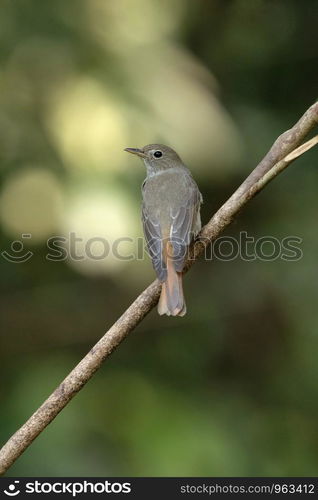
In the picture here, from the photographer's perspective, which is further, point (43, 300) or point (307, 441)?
point (43, 300)

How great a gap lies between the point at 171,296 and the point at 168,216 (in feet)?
3.14

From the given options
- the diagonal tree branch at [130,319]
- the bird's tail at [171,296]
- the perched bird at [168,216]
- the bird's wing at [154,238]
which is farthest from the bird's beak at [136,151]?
the diagonal tree branch at [130,319]

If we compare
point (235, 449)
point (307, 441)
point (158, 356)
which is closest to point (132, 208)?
point (158, 356)

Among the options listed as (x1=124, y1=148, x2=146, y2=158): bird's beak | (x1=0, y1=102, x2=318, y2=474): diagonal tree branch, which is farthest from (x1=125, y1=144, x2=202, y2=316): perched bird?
(x1=0, y1=102, x2=318, y2=474): diagonal tree branch

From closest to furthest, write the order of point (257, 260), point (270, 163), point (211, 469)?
point (270, 163) → point (211, 469) → point (257, 260)

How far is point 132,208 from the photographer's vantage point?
4680 mm

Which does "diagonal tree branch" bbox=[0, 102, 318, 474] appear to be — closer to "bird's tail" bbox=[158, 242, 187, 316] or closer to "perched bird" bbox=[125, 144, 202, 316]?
"bird's tail" bbox=[158, 242, 187, 316]

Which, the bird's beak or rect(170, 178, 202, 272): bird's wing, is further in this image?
the bird's beak

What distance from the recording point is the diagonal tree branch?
2756 mm

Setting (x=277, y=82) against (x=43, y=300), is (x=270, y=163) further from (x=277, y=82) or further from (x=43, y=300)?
(x=43, y=300)

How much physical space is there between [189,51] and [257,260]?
1.55 m

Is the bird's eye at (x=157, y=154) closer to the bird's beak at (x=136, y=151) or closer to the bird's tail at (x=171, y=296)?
the bird's beak at (x=136, y=151)

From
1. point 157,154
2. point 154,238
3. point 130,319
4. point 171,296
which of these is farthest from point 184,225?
point 130,319

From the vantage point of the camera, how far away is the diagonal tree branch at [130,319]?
108 inches
